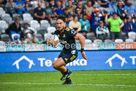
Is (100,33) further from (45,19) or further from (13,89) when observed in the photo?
(13,89)

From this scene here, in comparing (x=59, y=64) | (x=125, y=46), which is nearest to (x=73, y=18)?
(x=125, y=46)

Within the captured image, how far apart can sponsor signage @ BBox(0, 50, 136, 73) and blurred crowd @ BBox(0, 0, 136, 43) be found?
1.92 meters

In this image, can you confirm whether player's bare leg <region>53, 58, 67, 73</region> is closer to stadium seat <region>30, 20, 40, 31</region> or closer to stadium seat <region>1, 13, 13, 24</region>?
stadium seat <region>30, 20, 40, 31</region>

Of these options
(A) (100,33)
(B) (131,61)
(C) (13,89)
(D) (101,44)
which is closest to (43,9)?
(A) (100,33)

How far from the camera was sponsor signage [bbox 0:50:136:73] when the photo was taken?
15195 mm

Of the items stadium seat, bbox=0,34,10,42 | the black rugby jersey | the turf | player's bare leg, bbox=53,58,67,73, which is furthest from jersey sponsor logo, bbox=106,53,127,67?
player's bare leg, bbox=53,58,67,73

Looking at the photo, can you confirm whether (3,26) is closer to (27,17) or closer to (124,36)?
(27,17)

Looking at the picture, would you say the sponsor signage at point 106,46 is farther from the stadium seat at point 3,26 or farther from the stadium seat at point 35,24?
the stadium seat at point 3,26

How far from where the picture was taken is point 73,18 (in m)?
18.0

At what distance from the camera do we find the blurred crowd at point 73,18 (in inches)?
699

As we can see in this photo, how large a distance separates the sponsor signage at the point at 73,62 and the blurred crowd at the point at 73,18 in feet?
6.31

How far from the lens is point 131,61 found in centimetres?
1591

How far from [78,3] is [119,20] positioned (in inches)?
110

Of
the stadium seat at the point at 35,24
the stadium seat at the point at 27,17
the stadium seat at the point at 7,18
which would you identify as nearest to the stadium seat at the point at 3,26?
the stadium seat at the point at 7,18
